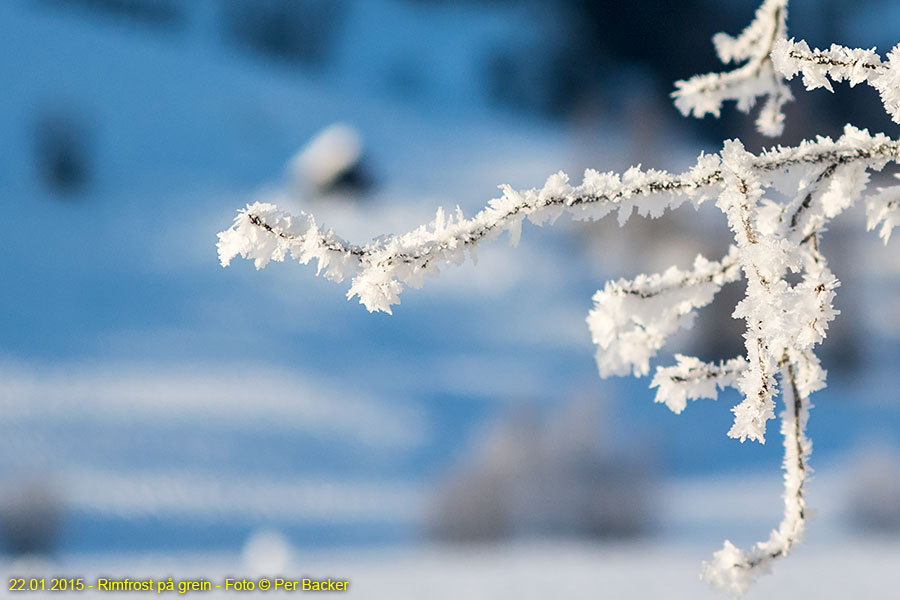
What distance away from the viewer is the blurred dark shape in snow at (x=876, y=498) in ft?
67.5

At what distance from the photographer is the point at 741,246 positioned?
123 centimetres

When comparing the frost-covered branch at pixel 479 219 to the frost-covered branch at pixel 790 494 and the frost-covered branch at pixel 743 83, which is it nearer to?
the frost-covered branch at pixel 790 494

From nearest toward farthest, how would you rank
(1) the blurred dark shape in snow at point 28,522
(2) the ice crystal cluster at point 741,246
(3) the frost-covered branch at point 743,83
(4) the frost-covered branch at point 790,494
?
(2) the ice crystal cluster at point 741,246 < (4) the frost-covered branch at point 790,494 < (3) the frost-covered branch at point 743,83 < (1) the blurred dark shape in snow at point 28,522

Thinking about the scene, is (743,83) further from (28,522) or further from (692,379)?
(28,522)

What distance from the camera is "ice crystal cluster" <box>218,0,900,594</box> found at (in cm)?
119

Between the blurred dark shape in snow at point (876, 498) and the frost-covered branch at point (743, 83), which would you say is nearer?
the frost-covered branch at point (743, 83)

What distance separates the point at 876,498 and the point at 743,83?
21.8m

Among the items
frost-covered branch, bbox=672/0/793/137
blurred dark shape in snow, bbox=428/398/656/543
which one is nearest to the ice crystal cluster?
frost-covered branch, bbox=672/0/793/137

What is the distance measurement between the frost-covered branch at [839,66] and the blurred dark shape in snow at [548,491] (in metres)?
20.3

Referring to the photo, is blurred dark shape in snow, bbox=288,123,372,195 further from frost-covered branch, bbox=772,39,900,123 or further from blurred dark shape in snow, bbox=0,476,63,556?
frost-covered branch, bbox=772,39,900,123

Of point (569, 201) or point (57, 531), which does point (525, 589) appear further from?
point (57, 531)

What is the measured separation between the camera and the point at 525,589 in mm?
5527

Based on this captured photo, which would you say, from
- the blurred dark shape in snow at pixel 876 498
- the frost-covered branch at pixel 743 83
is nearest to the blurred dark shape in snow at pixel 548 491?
the blurred dark shape in snow at pixel 876 498

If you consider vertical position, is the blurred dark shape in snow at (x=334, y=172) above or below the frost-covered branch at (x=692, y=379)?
above
